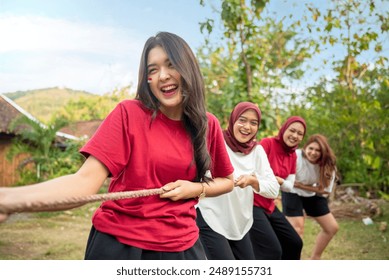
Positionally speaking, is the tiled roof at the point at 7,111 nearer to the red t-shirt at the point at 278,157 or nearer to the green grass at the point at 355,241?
the green grass at the point at 355,241

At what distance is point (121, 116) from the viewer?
5.32 ft

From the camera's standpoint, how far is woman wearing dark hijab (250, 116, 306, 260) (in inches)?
134

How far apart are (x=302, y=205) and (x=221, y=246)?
2.17 meters

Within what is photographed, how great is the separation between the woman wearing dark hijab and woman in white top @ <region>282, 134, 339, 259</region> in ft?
1.88

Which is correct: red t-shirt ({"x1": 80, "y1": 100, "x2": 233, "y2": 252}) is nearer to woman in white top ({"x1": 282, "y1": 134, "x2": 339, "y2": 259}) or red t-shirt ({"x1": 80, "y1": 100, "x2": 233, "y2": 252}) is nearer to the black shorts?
woman in white top ({"x1": 282, "y1": 134, "x2": 339, "y2": 259})

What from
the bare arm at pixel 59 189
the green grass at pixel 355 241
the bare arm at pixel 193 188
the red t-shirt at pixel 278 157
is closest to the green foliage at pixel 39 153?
the green grass at pixel 355 241

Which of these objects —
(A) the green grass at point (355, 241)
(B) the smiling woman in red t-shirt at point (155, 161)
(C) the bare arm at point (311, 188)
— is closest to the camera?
(B) the smiling woman in red t-shirt at point (155, 161)

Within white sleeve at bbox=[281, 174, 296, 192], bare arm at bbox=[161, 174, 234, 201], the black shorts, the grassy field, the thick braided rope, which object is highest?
the thick braided rope

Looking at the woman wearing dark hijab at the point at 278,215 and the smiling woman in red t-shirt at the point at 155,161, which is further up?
the smiling woman in red t-shirt at the point at 155,161

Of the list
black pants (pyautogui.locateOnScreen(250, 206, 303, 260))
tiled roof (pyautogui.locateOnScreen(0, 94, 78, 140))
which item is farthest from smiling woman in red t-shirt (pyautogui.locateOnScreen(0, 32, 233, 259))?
tiled roof (pyautogui.locateOnScreen(0, 94, 78, 140))

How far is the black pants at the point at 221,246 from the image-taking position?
109 inches

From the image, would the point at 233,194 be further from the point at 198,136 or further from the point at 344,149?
the point at 344,149
